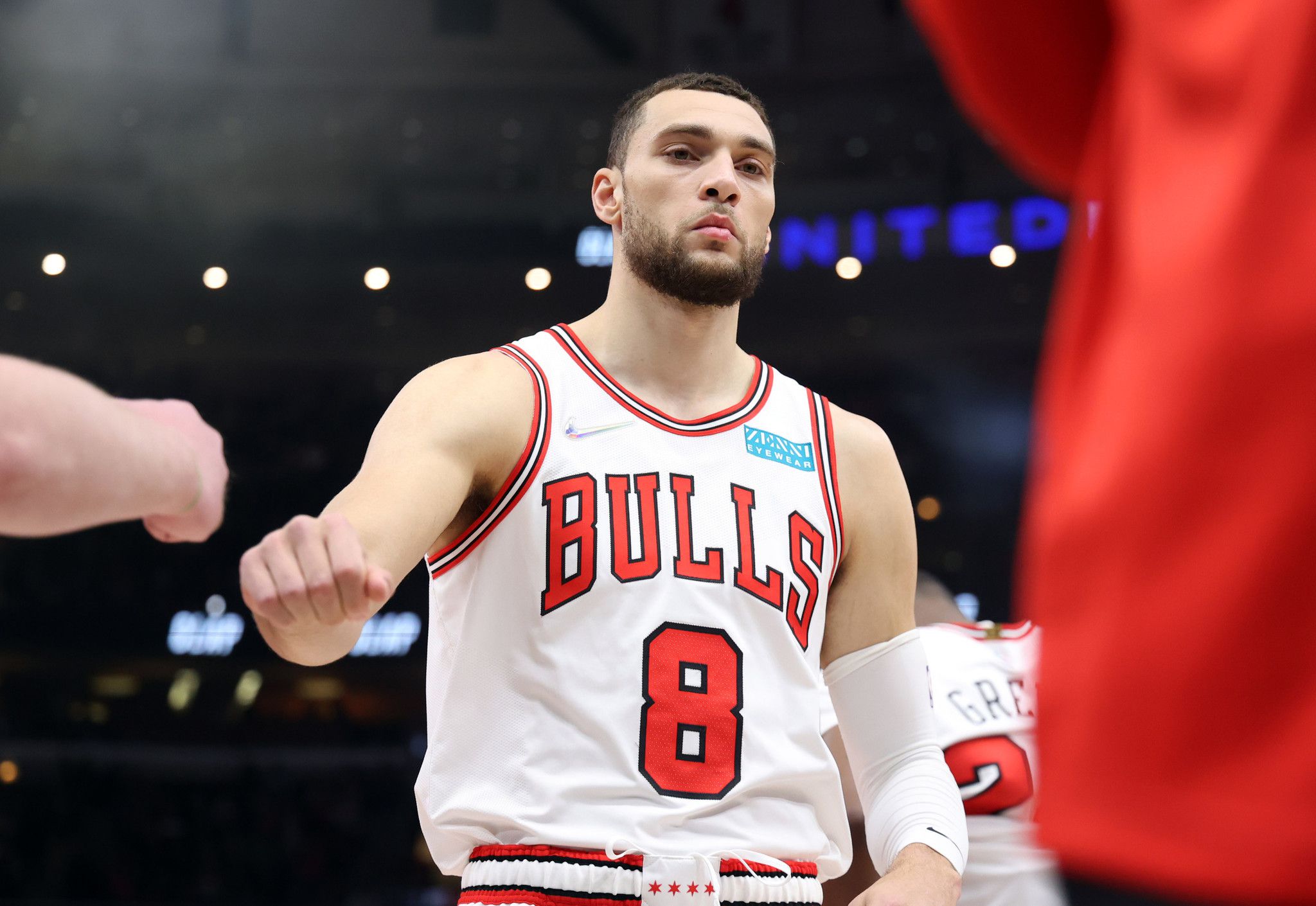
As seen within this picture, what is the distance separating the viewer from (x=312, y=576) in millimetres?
1622

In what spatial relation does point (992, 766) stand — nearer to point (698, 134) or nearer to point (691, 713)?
point (691, 713)

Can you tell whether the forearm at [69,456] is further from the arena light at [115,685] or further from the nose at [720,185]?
the arena light at [115,685]

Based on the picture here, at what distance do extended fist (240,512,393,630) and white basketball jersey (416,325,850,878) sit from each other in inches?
30.8

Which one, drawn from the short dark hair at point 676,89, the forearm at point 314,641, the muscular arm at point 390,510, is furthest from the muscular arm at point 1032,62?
the short dark hair at point 676,89

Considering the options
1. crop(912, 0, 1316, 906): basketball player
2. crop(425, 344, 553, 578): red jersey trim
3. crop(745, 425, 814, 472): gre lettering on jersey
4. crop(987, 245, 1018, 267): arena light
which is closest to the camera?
crop(912, 0, 1316, 906): basketball player

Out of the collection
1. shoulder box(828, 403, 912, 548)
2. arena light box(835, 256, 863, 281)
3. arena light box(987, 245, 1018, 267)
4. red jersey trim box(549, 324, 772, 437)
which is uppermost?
red jersey trim box(549, 324, 772, 437)

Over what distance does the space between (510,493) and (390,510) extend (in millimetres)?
401

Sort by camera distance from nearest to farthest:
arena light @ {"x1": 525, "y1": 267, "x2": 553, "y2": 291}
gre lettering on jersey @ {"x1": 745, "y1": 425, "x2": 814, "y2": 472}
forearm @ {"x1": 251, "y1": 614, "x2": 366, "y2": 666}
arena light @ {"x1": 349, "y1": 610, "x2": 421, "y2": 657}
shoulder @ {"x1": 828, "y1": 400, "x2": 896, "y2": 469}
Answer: forearm @ {"x1": 251, "y1": 614, "x2": 366, "y2": 666}
gre lettering on jersey @ {"x1": 745, "y1": 425, "x2": 814, "y2": 472}
shoulder @ {"x1": 828, "y1": 400, "x2": 896, "y2": 469}
arena light @ {"x1": 525, "y1": 267, "x2": 553, "y2": 291}
arena light @ {"x1": 349, "y1": 610, "x2": 421, "y2": 657}

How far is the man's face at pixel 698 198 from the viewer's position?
9.28ft

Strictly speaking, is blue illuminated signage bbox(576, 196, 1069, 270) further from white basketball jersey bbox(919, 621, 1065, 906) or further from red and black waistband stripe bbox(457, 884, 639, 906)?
red and black waistband stripe bbox(457, 884, 639, 906)

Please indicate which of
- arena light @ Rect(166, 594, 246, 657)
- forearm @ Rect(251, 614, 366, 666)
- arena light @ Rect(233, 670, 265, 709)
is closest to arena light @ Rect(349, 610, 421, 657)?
arena light @ Rect(233, 670, 265, 709)

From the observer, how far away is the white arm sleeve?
2.67 m

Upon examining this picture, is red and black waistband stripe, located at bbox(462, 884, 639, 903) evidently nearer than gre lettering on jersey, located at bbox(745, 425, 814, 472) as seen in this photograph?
Yes

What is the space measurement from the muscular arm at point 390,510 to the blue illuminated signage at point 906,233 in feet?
36.0
